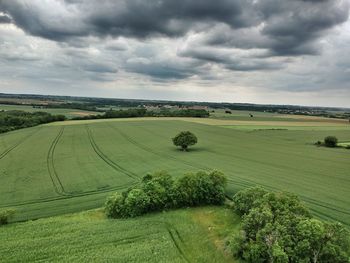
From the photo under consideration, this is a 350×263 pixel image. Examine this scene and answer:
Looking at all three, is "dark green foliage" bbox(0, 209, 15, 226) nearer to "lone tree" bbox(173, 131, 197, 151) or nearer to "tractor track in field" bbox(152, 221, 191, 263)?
"tractor track in field" bbox(152, 221, 191, 263)

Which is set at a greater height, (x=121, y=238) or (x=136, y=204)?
(x=136, y=204)

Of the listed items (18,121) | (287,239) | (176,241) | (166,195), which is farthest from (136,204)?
(18,121)

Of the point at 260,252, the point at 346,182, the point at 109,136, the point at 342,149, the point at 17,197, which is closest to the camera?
the point at 260,252

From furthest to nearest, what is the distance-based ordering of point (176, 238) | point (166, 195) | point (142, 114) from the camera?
point (142, 114)
point (166, 195)
point (176, 238)

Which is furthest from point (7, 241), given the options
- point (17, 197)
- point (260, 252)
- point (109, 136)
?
point (109, 136)

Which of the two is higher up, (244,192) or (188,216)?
(244,192)

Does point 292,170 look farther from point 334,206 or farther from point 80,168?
point 80,168

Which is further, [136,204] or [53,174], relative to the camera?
[53,174]

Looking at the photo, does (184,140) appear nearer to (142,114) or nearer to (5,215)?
(5,215)

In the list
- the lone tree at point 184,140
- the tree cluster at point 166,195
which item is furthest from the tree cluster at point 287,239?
the lone tree at point 184,140
